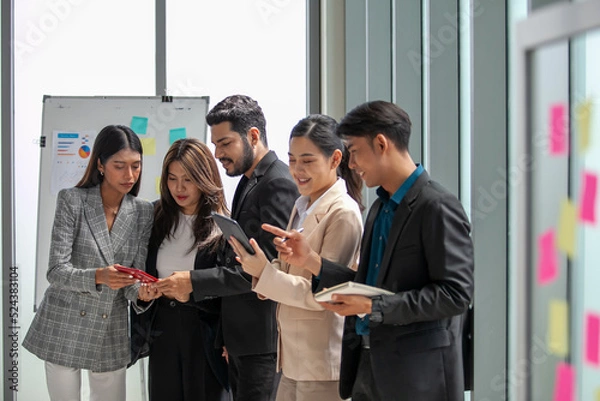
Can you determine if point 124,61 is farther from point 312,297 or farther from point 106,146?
point 312,297

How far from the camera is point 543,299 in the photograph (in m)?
1.07

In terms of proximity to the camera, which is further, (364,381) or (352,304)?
(364,381)

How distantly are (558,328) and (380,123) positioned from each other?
0.98 meters

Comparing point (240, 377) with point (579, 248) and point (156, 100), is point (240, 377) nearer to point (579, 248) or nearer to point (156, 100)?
point (579, 248)

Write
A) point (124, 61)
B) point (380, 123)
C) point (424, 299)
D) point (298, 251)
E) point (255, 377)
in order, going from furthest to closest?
point (124, 61) → point (255, 377) → point (298, 251) → point (380, 123) → point (424, 299)

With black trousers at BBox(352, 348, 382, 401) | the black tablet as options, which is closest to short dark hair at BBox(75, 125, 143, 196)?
the black tablet

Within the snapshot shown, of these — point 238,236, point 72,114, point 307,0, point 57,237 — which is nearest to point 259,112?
point 238,236

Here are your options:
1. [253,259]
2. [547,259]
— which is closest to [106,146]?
[253,259]

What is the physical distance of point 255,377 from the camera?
262 cm

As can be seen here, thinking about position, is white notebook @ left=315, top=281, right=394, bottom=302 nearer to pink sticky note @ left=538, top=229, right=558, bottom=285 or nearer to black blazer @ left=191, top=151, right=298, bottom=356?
pink sticky note @ left=538, top=229, right=558, bottom=285

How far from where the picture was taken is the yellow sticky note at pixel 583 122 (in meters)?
0.99

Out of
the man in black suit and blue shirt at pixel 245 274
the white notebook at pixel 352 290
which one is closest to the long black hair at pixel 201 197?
the man in black suit and blue shirt at pixel 245 274

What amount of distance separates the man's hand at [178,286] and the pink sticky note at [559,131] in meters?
1.90

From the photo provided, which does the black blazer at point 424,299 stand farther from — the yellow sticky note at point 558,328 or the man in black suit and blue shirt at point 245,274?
the man in black suit and blue shirt at point 245,274
